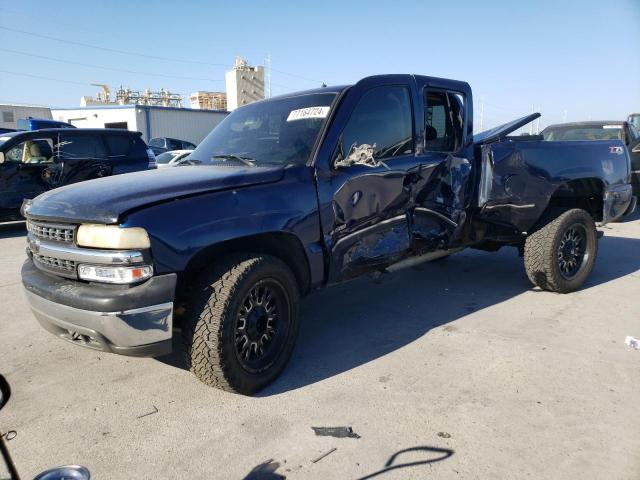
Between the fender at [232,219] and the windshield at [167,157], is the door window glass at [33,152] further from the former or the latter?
the windshield at [167,157]

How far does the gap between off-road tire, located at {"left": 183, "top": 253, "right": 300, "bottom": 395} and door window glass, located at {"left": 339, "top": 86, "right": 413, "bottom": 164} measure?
41.7 inches

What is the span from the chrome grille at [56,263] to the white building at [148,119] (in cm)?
2656

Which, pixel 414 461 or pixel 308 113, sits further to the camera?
pixel 308 113

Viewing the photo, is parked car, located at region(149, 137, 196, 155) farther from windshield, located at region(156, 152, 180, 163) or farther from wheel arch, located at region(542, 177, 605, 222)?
wheel arch, located at region(542, 177, 605, 222)

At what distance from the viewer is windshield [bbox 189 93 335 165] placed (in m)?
3.52

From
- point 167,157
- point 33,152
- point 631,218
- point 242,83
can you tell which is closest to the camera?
point 33,152

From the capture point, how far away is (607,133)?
32.7 feet

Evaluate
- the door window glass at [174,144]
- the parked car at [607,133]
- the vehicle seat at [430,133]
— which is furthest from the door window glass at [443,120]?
the door window glass at [174,144]

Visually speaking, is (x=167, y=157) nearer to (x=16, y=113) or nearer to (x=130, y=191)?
(x=130, y=191)

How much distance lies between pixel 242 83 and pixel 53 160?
32959 millimetres

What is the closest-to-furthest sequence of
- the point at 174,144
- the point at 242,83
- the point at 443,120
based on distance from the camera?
the point at 443,120, the point at 174,144, the point at 242,83

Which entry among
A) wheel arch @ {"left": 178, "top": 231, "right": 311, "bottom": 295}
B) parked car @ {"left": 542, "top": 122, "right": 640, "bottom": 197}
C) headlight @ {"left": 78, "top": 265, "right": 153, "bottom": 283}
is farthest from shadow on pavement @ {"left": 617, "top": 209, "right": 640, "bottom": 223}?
headlight @ {"left": 78, "top": 265, "right": 153, "bottom": 283}

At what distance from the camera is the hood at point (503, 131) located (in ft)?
15.3

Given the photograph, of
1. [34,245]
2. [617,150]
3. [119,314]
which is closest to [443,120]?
[617,150]
